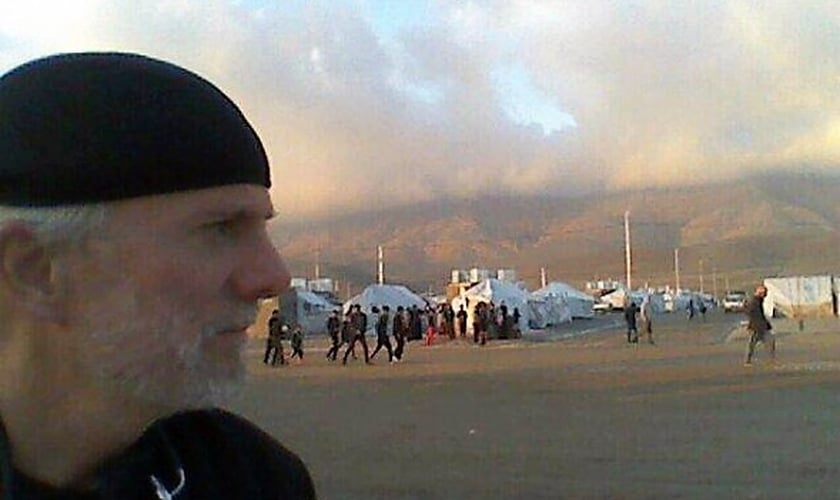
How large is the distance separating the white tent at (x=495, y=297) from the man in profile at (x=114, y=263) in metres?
40.5

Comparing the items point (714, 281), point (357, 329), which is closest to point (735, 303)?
point (357, 329)

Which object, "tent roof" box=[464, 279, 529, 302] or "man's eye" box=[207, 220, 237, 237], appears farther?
"tent roof" box=[464, 279, 529, 302]

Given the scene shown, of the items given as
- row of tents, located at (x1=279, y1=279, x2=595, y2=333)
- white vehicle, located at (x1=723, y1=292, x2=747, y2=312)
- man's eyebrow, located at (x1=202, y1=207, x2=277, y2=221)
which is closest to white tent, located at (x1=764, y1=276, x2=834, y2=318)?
row of tents, located at (x1=279, y1=279, x2=595, y2=333)

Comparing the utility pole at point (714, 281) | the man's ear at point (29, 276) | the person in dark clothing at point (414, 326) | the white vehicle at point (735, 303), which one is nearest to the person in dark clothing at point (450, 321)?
the person in dark clothing at point (414, 326)

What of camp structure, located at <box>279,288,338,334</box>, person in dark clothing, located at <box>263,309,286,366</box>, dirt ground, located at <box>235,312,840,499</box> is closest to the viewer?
dirt ground, located at <box>235,312,840,499</box>

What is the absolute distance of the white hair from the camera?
1388mm

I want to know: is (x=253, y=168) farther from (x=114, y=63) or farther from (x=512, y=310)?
(x=512, y=310)

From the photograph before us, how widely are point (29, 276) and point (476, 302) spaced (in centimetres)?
4153

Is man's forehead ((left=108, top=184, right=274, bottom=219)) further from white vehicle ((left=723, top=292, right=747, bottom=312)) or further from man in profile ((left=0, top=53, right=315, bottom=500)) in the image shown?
white vehicle ((left=723, top=292, right=747, bottom=312))

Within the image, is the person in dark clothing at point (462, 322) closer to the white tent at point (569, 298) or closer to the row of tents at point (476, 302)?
the row of tents at point (476, 302)

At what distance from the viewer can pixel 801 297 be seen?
59.1m

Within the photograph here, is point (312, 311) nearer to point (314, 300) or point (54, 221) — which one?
point (314, 300)

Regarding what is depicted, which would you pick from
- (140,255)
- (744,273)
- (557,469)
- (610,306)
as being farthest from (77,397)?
(744,273)

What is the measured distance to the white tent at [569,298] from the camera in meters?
61.5
